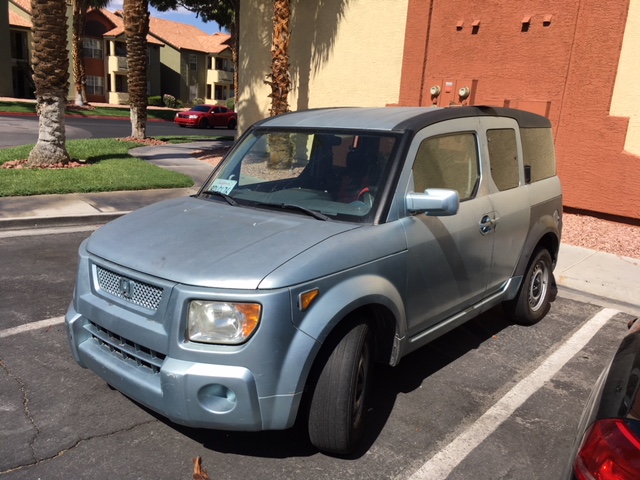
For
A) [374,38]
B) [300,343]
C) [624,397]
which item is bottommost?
[300,343]

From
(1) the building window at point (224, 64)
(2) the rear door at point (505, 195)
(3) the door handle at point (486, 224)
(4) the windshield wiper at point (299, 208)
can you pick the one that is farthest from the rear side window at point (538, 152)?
(1) the building window at point (224, 64)

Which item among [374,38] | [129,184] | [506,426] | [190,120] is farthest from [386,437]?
[190,120]

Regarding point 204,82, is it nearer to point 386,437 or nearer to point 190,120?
point 190,120

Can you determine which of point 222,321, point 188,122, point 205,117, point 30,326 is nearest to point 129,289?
point 222,321

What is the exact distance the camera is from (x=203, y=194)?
4.33 metres

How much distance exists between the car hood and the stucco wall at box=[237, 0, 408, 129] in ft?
33.1

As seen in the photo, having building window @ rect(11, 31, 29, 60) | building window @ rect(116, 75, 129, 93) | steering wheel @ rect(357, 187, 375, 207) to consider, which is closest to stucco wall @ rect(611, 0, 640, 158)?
steering wheel @ rect(357, 187, 375, 207)

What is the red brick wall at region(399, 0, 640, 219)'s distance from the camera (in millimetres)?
9820

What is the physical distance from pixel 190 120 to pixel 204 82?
3205cm

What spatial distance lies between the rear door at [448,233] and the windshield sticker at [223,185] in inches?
52.1

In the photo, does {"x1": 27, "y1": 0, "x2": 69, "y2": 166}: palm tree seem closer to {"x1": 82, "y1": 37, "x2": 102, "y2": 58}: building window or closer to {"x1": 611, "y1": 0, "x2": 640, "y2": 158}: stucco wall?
{"x1": 611, "y1": 0, "x2": 640, "y2": 158}: stucco wall

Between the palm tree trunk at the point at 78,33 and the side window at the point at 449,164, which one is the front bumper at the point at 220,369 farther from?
the palm tree trunk at the point at 78,33

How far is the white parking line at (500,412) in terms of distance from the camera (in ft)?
10.8

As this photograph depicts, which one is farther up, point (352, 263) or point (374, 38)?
point (374, 38)
